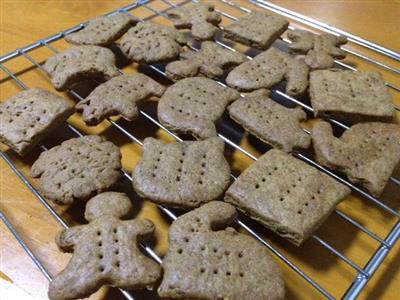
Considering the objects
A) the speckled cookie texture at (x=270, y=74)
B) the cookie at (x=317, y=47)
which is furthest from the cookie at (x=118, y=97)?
the cookie at (x=317, y=47)

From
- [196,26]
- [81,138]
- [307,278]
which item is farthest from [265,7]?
[307,278]

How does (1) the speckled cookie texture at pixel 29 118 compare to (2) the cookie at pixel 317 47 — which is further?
(2) the cookie at pixel 317 47

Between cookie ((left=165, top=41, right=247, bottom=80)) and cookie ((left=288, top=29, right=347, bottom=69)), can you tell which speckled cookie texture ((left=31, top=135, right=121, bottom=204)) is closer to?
cookie ((left=165, top=41, right=247, bottom=80))

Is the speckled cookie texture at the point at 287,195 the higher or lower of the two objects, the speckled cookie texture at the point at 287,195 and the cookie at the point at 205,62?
the lower

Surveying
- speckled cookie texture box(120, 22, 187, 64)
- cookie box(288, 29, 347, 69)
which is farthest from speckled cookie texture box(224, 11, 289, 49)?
speckled cookie texture box(120, 22, 187, 64)

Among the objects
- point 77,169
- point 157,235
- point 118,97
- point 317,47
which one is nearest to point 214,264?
point 157,235

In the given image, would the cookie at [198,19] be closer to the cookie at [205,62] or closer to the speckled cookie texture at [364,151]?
the cookie at [205,62]
